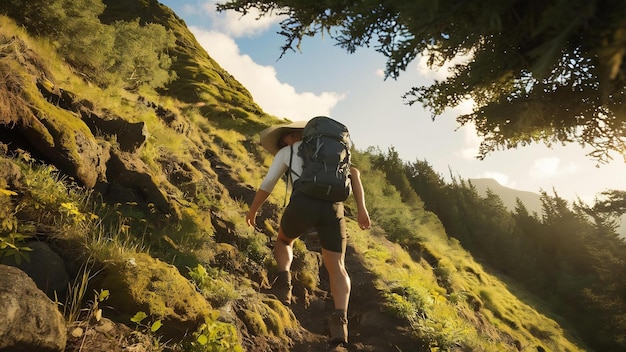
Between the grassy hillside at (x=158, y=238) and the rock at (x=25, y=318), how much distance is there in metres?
0.21

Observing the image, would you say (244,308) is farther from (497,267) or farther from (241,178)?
(497,267)

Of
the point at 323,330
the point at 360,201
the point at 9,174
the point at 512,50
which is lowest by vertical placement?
the point at 323,330

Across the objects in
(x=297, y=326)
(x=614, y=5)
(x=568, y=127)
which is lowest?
(x=297, y=326)

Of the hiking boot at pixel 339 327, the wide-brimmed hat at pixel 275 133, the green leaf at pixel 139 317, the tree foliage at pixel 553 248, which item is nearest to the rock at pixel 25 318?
the green leaf at pixel 139 317

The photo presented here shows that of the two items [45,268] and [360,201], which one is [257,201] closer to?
[360,201]

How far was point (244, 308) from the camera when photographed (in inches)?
143

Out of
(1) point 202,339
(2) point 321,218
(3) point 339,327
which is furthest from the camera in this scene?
(2) point 321,218

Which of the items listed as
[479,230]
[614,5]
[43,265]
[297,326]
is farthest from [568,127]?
[479,230]

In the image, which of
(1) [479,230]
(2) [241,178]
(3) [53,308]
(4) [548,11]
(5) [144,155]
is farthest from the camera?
(1) [479,230]

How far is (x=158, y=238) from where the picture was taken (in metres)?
4.04

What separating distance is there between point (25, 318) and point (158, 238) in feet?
7.27

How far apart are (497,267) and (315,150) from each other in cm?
3232

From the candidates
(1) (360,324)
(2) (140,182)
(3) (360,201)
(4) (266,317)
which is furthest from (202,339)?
(2) (140,182)

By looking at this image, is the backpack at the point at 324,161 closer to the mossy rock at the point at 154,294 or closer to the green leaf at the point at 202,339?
the mossy rock at the point at 154,294
